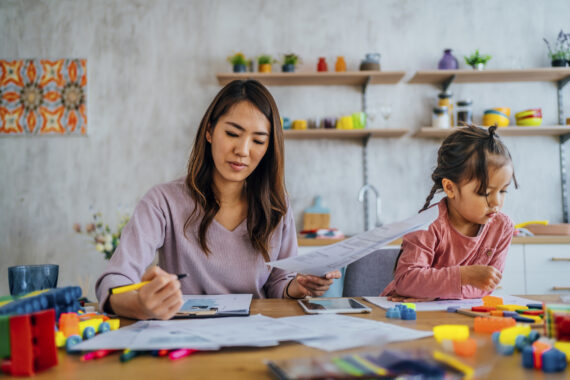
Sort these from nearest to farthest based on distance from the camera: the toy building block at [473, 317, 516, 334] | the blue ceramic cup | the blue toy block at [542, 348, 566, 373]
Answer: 1. the blue toy block at [542, 348, 566, 373]
2. the toy building block at [473, 317, 516, 334]
3. the blue ceramic cup

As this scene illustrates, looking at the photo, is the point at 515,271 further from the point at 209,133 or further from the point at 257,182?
the point at 209,133

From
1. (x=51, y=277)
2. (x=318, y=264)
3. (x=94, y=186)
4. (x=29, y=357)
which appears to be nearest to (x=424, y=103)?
(x=94, y=186)

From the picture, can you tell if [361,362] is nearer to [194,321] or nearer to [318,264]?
[194,321]

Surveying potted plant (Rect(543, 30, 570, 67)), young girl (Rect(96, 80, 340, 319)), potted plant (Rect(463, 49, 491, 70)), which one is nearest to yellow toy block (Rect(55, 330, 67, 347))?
young girl (Rect(96, 80, 340, 319))

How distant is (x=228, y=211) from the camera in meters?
1.46

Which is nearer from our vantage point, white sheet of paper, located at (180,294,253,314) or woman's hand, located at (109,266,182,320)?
woman's hand, located at (109,266,182,320)

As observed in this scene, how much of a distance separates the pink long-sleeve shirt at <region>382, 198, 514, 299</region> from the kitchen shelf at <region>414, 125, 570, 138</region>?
178cm

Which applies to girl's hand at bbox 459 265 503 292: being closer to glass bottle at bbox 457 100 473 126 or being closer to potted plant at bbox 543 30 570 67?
glass bottle at bbox 457 100 473 126

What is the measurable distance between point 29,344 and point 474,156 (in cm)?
127

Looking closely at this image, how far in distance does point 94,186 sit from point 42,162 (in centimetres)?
42

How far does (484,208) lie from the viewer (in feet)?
4.52

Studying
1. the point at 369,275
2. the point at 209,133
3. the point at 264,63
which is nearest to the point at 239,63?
the point at 264,63

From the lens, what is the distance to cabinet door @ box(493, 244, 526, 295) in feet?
9.03

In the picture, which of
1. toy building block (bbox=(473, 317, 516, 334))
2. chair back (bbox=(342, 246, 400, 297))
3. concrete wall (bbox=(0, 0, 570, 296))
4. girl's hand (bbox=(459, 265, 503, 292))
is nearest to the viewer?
toy building block (bbox=(473, 317, 516, 334))
